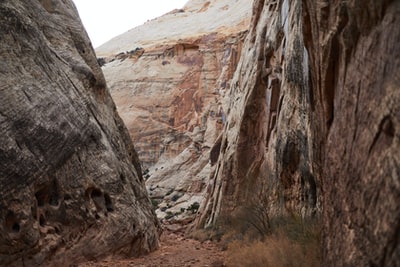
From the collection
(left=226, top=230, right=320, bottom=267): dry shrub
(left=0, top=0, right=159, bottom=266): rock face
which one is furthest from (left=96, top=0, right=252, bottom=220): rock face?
(left=226, top=230, right=320, bottom=267): dry shrub

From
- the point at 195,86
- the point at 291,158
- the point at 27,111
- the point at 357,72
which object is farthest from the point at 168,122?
the point at 357,72

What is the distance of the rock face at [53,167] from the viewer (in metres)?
8.30

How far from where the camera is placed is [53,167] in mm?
9523

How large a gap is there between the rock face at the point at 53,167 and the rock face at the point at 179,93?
20680mm

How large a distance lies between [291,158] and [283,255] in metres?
6.14

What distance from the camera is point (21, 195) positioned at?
833 centimetres

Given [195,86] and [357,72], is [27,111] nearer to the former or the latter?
[357,72]

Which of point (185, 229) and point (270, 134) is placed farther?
point (185, 229)

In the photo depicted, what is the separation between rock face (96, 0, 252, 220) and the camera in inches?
1439

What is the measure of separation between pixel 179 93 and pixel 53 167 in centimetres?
3886

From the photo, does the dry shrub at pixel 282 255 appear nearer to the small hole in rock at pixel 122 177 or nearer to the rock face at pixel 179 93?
the small hole in rock at pixel 122 177

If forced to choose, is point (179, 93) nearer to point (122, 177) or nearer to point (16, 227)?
point (122, 177)

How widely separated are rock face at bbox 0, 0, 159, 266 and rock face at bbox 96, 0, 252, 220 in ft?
67.8

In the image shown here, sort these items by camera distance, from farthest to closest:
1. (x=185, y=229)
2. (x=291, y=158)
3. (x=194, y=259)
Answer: (x=185, y=229), (x=291, y=158), (x=194, y=259)
